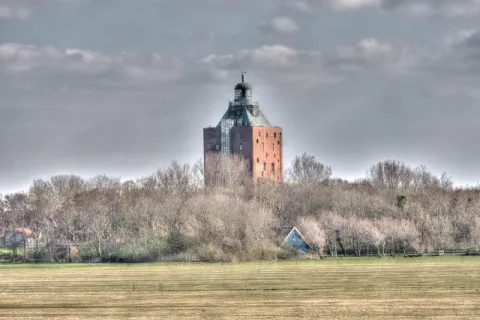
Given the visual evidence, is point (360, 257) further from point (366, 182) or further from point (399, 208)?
point (366, 182)

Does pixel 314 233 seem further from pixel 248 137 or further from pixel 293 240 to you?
pixel 248 137

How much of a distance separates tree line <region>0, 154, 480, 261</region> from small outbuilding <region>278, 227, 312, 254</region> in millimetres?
826

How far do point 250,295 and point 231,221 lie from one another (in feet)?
206

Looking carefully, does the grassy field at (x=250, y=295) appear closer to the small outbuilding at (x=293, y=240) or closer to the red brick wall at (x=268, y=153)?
the small outbuilding at (x=293, y=240)

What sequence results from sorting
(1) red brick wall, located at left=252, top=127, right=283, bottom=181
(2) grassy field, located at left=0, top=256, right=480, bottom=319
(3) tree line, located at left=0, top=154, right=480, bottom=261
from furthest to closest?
(1) red brick wall, located at left=252, top=127, right=283, bottom=181, (3) tree line, located at left=0, top=154, right=480, bottom=261, (2) grassy field, located at left=0, top=256, right=480, bottom=319

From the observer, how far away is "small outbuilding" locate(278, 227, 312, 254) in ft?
383

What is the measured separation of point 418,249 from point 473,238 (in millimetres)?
11037

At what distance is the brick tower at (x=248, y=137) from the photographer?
189375mm

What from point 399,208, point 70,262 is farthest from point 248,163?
point 70,262

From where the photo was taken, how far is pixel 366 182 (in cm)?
19175

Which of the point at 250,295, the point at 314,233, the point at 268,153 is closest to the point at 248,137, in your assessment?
the point at 268,153

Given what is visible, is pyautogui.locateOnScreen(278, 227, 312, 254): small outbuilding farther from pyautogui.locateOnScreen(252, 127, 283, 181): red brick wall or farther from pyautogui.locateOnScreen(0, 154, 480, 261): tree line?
pyautogui.locateOnScreen(252, 127, 283, 181): red brick wall

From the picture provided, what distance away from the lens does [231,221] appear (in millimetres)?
117438

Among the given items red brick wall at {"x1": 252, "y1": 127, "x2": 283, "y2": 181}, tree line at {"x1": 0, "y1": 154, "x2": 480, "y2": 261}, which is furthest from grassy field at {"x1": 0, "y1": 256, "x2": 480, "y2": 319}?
red brick wall at {"x1": 252, "y1": 127, "x2": 283, "y2": 181}
